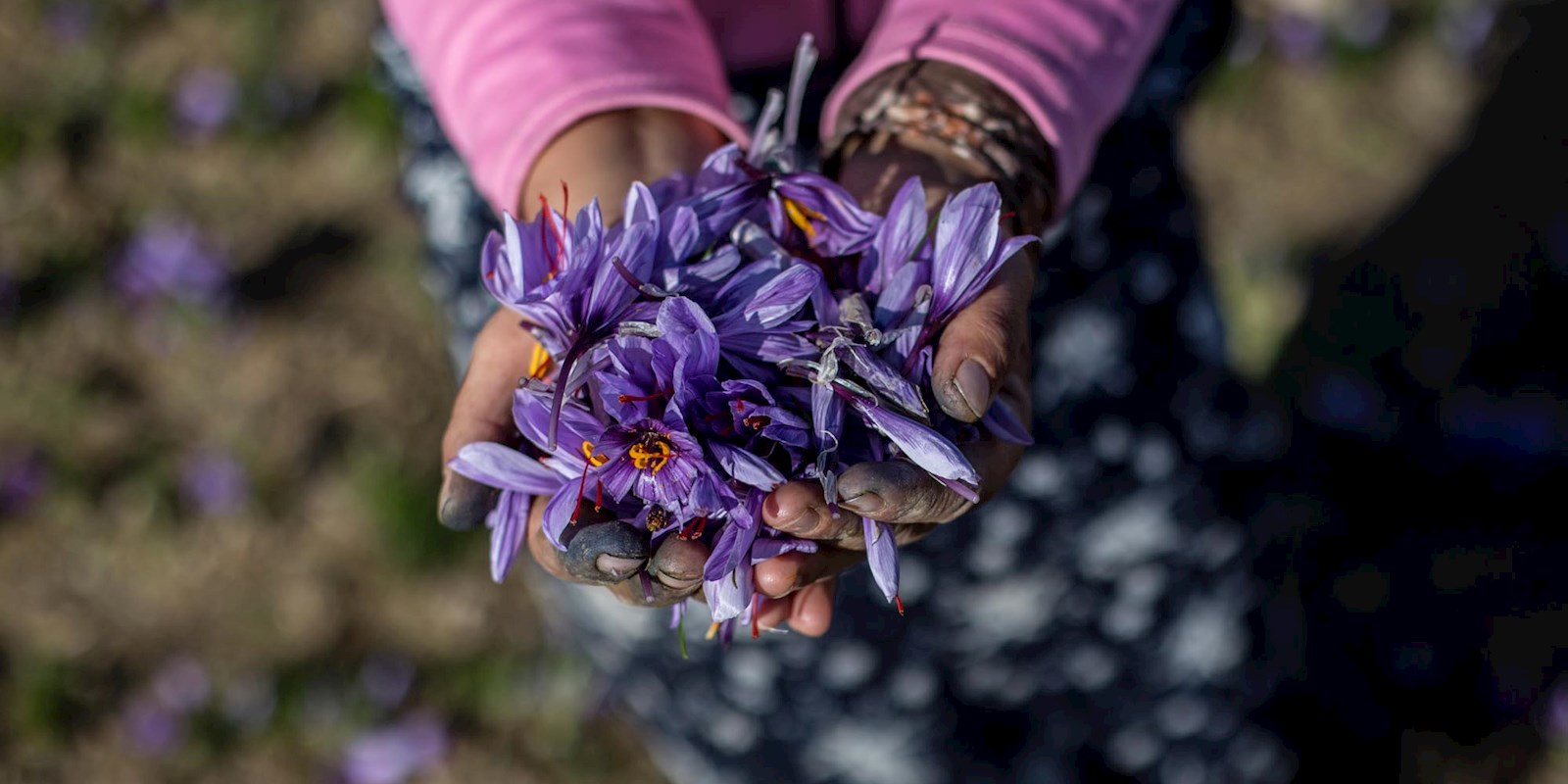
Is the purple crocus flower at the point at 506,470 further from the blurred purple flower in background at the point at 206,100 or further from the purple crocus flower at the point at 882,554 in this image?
the blurred purple flower in background at the point at 206,100

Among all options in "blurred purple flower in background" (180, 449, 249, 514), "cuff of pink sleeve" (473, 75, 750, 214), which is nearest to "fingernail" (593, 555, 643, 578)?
"cuff of pink sleeve" (473, 75, 750, 214)

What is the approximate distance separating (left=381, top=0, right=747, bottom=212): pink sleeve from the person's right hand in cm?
2

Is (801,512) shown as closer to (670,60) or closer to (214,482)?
(670,60)

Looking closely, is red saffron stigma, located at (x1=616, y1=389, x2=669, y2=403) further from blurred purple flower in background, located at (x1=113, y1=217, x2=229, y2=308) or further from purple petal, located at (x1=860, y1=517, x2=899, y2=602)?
blurred purple flower in background, located at (x1=113, y1=217, x2=229, y2=308)

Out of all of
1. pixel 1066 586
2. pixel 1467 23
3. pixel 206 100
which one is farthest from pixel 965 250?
pixel 206 100

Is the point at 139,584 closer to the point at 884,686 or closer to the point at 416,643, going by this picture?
the point at 416,643

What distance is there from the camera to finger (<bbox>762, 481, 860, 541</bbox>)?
82 cm

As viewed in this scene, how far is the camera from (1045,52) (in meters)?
1.12

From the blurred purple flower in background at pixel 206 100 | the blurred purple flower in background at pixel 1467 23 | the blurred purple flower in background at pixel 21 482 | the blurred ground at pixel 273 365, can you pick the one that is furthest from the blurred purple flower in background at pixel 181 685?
the blurred purple flower in background at pixel 1467 23

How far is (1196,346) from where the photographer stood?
1.42 metres

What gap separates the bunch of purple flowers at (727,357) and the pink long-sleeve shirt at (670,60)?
214mm

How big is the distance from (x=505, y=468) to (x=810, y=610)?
0.98 feet

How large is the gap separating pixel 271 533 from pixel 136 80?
4.35 ft

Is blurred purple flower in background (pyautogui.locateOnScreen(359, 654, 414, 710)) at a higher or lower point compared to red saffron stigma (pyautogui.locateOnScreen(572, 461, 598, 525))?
lower
